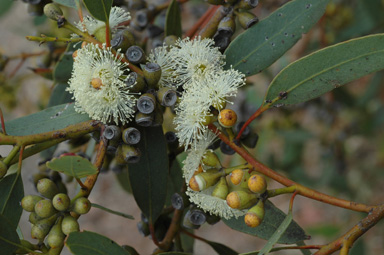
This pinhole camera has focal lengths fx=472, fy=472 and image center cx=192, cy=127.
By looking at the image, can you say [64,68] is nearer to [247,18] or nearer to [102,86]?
[102,86]

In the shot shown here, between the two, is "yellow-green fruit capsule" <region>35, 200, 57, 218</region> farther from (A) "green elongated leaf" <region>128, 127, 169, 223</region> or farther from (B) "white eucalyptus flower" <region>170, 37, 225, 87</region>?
(B) "white eucalyptus flower" <region>170, 37, 225, 87</region>

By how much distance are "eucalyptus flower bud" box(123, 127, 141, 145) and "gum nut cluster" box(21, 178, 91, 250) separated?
0.57 feet

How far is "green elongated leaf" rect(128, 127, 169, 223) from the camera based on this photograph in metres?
1.35

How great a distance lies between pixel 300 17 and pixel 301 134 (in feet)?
5.23

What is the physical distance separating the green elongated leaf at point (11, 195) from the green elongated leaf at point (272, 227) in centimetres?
59

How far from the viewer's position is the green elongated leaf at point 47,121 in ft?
4.23

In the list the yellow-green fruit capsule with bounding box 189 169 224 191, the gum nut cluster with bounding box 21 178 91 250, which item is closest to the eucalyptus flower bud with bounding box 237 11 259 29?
the yellow-green fruit capsule with bounding box 189 169 224 191

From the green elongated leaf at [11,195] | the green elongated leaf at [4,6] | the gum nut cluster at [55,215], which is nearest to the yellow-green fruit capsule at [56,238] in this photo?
the gum nut cluster at [55,215]

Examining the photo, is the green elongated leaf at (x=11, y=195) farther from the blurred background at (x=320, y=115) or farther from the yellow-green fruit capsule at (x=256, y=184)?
the yellow-green fruit capsule at (x=256, y=184)

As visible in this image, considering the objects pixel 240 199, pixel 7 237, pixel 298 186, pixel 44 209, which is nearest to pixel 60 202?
pixel 44 209

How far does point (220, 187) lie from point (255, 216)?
11 cm

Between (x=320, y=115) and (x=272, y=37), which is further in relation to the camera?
(x=320, y=115)

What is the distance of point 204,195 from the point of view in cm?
120

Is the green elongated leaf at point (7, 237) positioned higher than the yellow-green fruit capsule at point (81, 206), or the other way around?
the yellow-green fruit capsule at point (81, 206)
